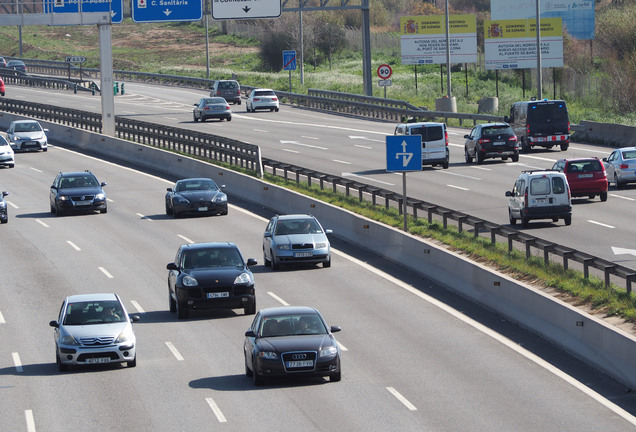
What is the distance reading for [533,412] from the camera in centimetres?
1554

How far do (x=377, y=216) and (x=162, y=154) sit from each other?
18795mm

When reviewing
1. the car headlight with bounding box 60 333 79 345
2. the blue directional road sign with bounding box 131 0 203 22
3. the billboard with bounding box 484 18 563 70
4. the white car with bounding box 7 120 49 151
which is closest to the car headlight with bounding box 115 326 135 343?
the car headlight with bounding box 60 333 79 345

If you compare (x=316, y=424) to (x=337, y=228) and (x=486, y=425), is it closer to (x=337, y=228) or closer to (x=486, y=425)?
(x=486, y=425)

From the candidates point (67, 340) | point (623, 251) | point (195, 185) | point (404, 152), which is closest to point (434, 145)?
point (195, 185)

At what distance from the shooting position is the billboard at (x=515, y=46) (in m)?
79.5

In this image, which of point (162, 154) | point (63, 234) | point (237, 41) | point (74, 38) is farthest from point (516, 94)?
point (74, 38)

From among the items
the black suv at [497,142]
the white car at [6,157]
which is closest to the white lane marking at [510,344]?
the black suv at [497,142]

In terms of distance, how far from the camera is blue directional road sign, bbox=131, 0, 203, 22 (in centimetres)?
6144

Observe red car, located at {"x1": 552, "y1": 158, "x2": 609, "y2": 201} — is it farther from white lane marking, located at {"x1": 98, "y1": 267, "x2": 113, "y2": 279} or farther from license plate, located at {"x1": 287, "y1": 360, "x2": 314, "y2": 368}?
license plate, located at {"x1": 287, "y1": 360, "x2": 314, "y2": 368}

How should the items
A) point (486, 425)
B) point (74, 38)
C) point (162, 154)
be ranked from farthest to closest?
point (74, 38) < point (162, 154) < point (486, 425)

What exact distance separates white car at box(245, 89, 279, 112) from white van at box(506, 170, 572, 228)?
143ft

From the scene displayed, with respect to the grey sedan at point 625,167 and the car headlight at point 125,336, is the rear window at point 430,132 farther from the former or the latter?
the car headlight at point 125,336

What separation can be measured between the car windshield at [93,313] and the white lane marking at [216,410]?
10.8 feet

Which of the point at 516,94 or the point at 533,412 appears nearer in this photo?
the point at 533,412
